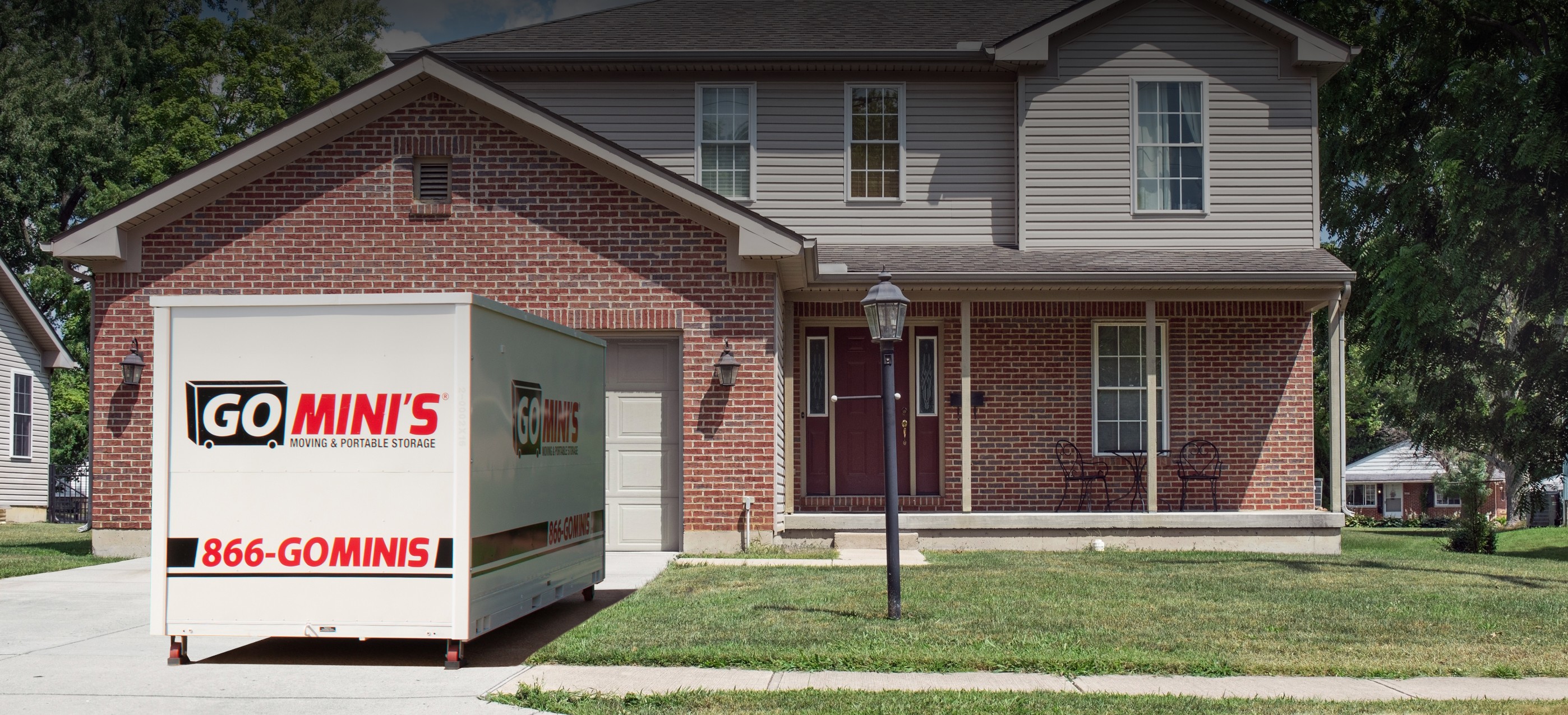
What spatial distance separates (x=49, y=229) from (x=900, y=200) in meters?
26.9

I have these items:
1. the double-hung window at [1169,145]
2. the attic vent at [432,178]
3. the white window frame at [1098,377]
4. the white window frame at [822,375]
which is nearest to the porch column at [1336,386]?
the white window frame at [1098,377]

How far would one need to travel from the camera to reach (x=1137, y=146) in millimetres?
16297

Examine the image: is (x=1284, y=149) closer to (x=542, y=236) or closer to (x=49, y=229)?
(x=542, y=236)

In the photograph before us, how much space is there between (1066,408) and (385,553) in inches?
419

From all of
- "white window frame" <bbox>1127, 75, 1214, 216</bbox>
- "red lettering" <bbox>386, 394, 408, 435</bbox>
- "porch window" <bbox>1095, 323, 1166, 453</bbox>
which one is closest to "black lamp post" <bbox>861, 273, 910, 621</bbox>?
"red lettering" <bbox>386, 394, 408, 435</bbox>

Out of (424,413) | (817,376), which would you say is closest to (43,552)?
(817,376)

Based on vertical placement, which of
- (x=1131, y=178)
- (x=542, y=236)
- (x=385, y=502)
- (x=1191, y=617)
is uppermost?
(x=1131, y=178)

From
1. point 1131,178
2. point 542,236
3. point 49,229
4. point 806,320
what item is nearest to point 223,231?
point 542,236

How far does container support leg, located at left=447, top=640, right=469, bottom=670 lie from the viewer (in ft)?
23.0

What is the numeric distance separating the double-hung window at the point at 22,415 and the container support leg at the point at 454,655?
22.9 meters

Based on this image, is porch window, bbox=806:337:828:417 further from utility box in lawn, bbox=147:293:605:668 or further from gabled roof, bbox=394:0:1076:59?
utility box in lawn, bbox=147:293:605:668

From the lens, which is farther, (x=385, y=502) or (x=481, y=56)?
(x=481, y=56)

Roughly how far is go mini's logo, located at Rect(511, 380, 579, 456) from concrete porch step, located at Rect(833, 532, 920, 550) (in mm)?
5417

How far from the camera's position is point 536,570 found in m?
8.06
